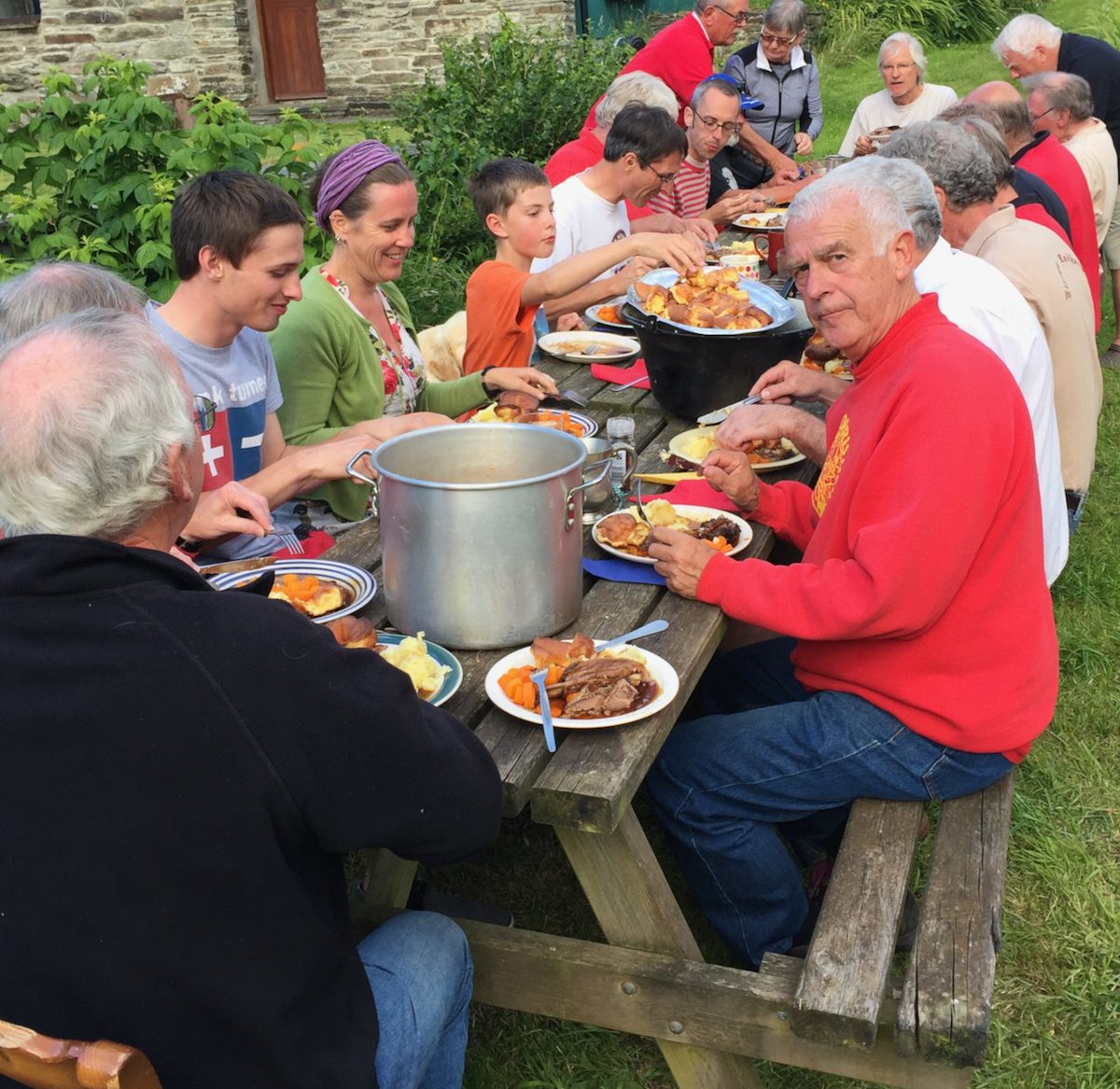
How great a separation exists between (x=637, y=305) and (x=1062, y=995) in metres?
2.22

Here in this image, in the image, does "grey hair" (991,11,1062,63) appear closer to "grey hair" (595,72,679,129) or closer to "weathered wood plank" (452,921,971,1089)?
"grey hair" (595,72,679,129)

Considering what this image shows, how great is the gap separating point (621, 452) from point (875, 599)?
77 cm

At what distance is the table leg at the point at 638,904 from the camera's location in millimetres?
2242

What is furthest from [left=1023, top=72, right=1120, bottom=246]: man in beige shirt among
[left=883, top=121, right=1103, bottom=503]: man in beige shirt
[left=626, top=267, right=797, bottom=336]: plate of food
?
[left=626, top=267, right=797, bottom=336]: plate of food

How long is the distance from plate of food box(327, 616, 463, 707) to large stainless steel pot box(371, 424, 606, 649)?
0.05 metres

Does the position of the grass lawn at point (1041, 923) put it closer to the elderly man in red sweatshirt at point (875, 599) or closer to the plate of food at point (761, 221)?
the elderly man in red sweatshirt at point (875, 599)

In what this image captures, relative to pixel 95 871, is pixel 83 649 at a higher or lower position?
higher

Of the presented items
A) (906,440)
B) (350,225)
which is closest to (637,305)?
(350,225)

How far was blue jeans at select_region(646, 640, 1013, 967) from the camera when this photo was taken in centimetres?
249

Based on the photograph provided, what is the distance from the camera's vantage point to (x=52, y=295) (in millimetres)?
2490

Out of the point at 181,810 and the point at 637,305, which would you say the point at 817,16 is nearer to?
the point at 637,305

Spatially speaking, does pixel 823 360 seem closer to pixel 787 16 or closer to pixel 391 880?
pixel 391 880

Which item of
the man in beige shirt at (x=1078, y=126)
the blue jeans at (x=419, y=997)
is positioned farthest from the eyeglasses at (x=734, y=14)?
the blue jeans at (x=419, y=997)

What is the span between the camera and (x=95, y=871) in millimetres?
1483
